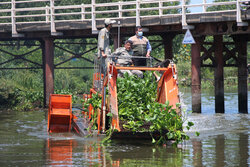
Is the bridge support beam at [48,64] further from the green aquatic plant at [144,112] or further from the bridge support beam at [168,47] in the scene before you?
the green aquatic plant at [144,112]

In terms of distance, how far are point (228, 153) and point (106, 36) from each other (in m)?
4.56

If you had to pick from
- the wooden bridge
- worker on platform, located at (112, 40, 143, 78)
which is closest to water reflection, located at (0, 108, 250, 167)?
worker on platform, located at (112, 40, 143, 78)

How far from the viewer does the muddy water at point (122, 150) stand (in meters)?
10.2

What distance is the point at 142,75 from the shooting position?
14.0 meters

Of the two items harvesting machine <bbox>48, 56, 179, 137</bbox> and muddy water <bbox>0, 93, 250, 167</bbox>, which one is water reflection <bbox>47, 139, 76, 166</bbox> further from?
harvesting machine <bbox>48, 56, 179, 137</bbox>

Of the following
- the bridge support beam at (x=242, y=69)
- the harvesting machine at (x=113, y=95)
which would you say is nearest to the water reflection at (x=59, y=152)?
the harvesting machine at (x=113, y=95)

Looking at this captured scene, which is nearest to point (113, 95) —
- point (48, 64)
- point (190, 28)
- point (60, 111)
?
point (60, 111)

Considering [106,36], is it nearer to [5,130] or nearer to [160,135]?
[160,135]

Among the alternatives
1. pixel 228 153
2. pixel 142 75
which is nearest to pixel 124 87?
pixel 142 75

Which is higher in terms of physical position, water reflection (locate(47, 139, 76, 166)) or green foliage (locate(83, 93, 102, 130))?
green foliage (locate(83, 93, 102, 130))

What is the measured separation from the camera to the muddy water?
33.6ft

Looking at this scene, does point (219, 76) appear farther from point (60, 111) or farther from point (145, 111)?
point (145, 111)

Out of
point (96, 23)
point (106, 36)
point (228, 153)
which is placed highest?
point (96, 23)

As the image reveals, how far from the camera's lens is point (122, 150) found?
1170 cm
